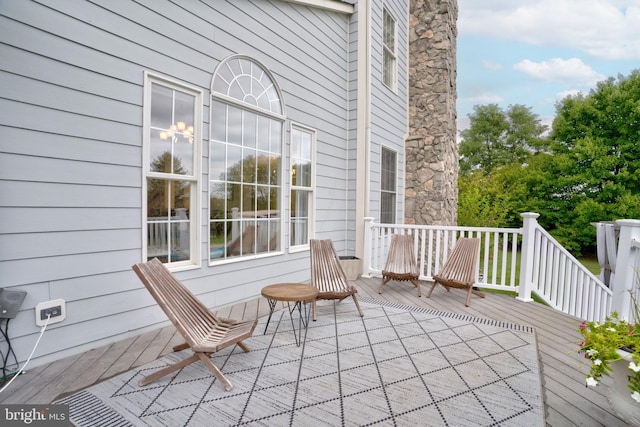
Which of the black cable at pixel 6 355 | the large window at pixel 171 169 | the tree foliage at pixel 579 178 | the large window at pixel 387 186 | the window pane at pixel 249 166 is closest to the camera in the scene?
the black cable at pixel 6 355

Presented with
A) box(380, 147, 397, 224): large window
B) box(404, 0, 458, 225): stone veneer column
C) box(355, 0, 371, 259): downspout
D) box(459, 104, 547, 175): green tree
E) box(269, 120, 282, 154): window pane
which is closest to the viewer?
box(269, 120, 282, 154): window pane

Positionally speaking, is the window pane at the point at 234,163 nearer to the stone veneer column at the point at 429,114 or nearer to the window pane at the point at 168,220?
the window pane at the point at 168,220

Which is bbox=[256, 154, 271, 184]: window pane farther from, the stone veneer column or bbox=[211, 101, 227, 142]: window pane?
the stone veneer column

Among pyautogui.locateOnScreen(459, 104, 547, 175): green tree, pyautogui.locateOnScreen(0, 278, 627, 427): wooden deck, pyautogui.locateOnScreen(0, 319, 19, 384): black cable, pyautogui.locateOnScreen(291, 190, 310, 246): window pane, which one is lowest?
pyautogui.locateOnScreen(0, 278, 627, 427): wooden deck

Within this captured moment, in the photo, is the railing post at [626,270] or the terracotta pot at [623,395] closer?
the terracotta pot at [623,395]

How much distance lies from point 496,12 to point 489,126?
30.9ft

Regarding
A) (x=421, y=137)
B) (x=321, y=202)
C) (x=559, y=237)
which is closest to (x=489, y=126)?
(x=559, y=237)

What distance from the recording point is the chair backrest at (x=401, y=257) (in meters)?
4.88

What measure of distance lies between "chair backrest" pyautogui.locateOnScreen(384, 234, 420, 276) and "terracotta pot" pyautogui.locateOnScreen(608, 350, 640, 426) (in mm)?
3075

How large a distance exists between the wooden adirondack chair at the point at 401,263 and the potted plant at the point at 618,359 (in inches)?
116

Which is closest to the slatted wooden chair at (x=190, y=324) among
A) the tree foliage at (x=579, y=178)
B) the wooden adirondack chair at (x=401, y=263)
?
the wooden adirondack chair at (x=401, y=263)

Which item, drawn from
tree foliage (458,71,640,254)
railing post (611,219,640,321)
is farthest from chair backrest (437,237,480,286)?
tree foliage (458,71,640,254)

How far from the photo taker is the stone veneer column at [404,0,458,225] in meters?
7.73

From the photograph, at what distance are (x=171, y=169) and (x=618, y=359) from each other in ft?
11.8
